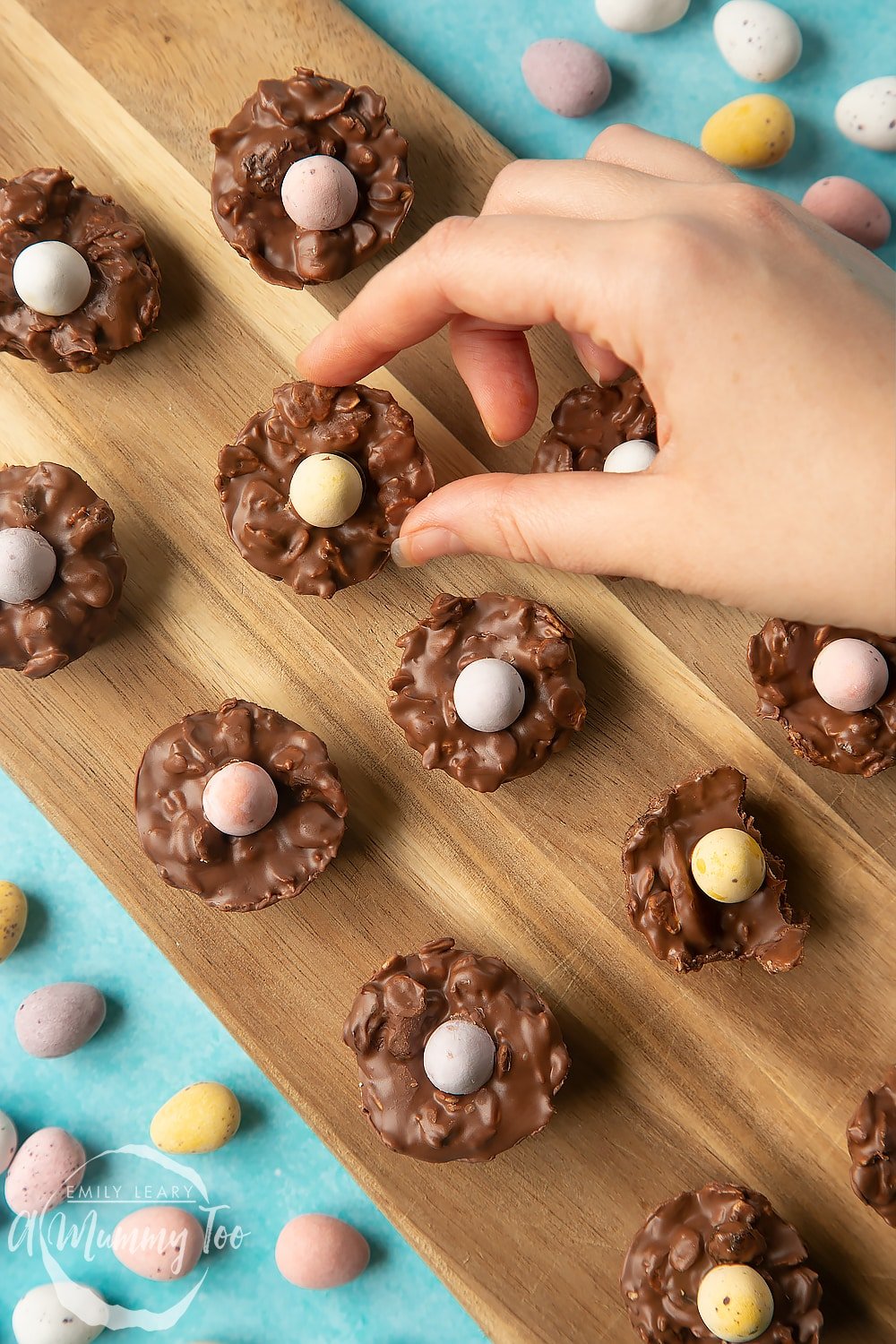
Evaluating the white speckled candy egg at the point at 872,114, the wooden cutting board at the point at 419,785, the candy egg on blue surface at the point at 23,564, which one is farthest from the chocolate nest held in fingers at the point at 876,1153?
the white speckled candy egg at the point at 872,114

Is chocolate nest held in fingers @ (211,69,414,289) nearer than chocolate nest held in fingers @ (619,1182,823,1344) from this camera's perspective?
No

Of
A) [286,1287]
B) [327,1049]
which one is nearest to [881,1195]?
[327,1049]

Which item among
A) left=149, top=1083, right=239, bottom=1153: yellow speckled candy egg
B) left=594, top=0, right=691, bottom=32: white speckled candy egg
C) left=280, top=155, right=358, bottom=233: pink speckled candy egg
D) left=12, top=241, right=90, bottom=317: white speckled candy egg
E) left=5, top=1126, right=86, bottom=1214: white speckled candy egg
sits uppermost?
left=594, top=0, right=691, bottom=32: white speckled candy egg

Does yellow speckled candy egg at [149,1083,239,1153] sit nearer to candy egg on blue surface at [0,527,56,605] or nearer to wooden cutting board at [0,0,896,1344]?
wooden cutting board at [0,0,896,1344]

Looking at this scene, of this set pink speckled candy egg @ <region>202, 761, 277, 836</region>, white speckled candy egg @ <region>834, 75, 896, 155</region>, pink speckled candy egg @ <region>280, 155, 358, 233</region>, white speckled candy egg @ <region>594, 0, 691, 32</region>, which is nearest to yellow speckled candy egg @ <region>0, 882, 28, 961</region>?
pink speckled candy egg @ <region>202, 761, 277, 836</region>

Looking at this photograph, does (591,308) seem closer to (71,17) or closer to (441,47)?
(441,47)

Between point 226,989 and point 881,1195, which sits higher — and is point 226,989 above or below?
above
